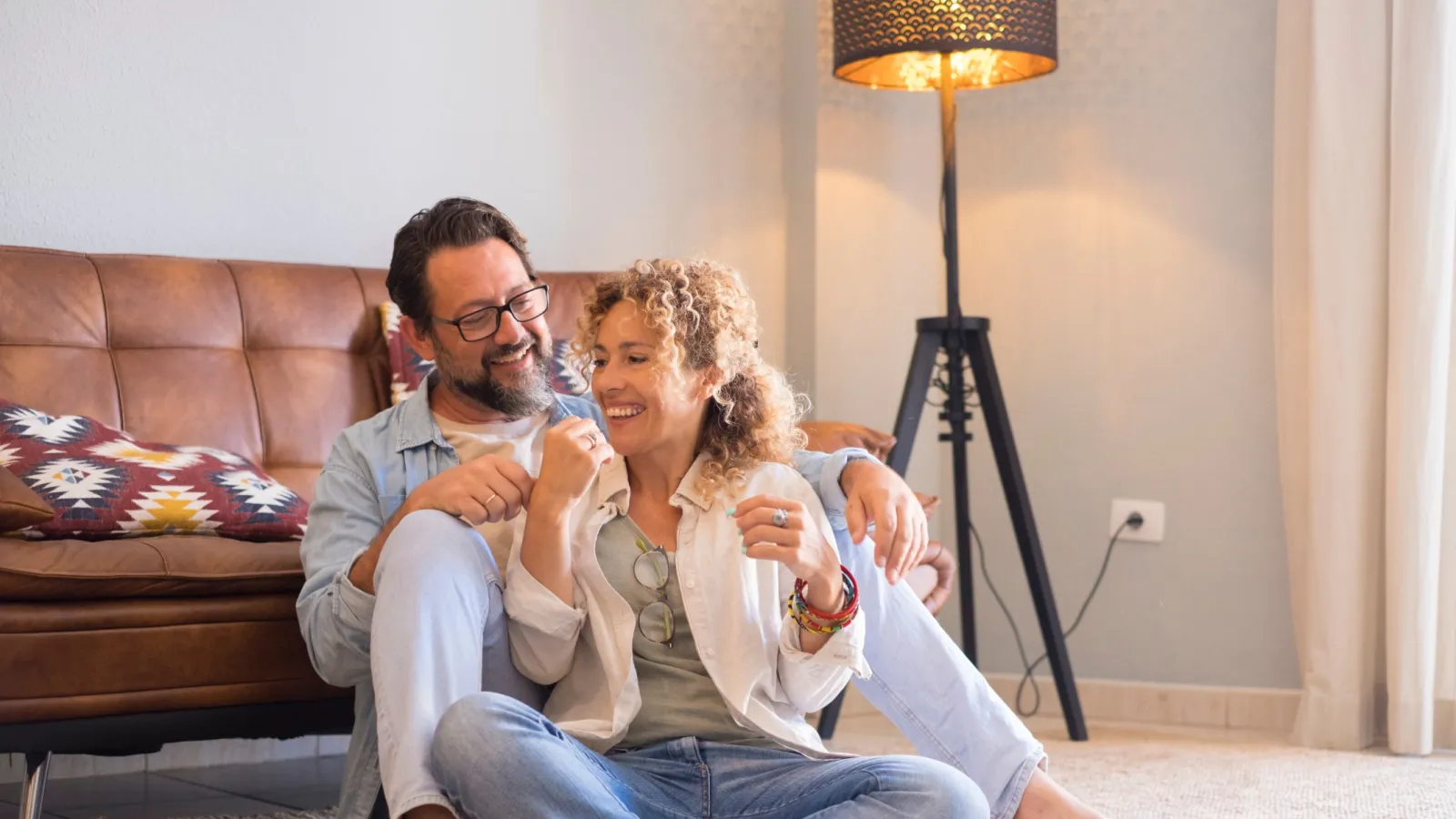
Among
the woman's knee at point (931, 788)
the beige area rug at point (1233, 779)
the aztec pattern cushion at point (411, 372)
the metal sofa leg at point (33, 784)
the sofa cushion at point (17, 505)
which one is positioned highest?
the aztec pattern cushion at point (411, 372)

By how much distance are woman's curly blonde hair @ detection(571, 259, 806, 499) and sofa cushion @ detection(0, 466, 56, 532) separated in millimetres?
707

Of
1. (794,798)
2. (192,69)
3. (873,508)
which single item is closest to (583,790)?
(794,798)

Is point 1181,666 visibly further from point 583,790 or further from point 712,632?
point 583,790

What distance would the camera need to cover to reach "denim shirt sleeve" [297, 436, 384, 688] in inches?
67.6

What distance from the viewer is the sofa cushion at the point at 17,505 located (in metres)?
1.86

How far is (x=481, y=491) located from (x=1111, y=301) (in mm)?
2088

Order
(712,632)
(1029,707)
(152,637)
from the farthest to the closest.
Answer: (1029,707), (152,637), (712,632)

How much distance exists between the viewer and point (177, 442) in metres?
2.46

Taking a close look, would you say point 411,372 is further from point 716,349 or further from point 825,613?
point 825,613

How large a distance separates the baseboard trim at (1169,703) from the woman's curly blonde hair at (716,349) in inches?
62.0

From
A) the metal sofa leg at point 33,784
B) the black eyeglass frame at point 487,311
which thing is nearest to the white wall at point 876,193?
the black eyeglass frame at point 487,311

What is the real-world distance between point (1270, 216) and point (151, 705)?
2.41m

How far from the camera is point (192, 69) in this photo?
2.83 m

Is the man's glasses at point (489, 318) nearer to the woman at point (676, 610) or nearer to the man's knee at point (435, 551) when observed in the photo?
the woman at point (676, 610)
